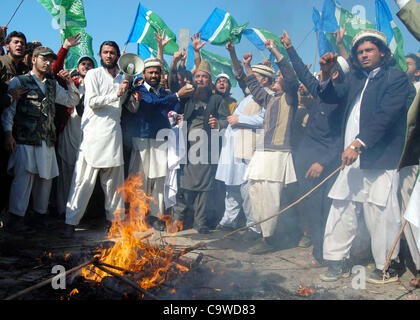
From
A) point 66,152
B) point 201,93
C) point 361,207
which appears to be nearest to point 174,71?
point 201,93

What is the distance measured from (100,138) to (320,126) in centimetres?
301

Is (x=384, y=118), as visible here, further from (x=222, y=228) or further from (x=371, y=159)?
(x=222, y=228)

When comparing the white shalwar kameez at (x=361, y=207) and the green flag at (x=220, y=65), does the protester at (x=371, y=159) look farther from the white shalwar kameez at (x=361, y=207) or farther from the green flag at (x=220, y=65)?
the green flag at (x=220, y=65)

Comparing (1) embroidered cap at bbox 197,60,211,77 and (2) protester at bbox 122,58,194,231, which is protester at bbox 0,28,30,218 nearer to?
(2) protester at bbox 122,58,194,231

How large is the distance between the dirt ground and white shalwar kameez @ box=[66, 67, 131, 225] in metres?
0.59

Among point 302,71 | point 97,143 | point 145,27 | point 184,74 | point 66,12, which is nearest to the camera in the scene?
point 302,71

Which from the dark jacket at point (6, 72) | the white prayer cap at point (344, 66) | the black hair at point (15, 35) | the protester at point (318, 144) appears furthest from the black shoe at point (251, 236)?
the black hair at point (15, 35)

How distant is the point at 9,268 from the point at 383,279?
3.76m

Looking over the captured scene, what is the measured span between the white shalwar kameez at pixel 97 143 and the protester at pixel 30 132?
47 cm

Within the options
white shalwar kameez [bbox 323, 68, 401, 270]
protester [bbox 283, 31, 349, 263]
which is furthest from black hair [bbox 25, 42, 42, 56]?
white shalwar kameez [bbox 323, 68, 401, 270]

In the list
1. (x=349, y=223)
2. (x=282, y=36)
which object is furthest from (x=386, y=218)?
(x=282, y=36)

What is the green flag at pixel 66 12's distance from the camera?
658 centimetres

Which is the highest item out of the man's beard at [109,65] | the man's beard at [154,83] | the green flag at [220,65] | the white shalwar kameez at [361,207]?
the green flag at [220,65]

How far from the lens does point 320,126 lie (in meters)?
4.30
